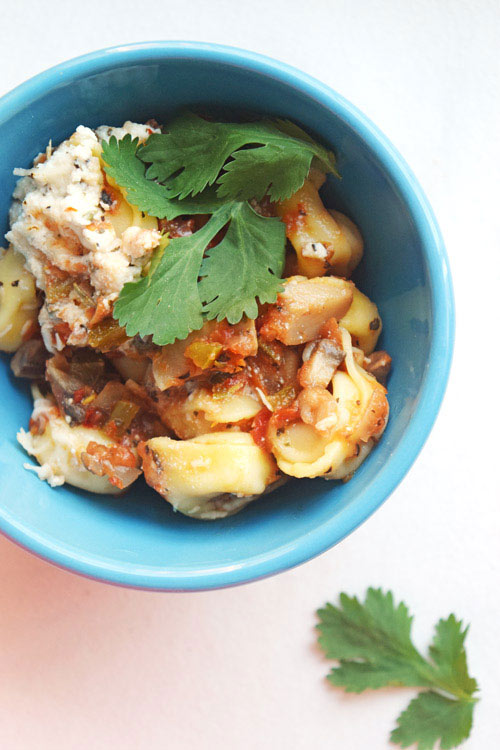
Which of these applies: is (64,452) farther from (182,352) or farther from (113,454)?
(182,352)

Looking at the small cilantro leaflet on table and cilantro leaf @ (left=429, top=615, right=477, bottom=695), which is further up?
the small cilantro leaflet on table

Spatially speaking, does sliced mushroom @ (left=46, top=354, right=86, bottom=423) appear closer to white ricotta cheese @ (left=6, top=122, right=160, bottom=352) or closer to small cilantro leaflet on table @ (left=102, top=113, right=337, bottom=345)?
white ricotta cheese @ (left=6, top=122, right=160, bottom=352)

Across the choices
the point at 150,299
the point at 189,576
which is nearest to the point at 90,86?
the point at 150,299

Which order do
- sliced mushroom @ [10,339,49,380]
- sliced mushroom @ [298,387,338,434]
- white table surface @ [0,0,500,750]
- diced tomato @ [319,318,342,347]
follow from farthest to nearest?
white table surface @ [0,0,500,750] < sliced mushroom @ [10,339,49,380] < diced tomato @ [319,318,342,347] < sliced mushroom @ [298,387,338,434]

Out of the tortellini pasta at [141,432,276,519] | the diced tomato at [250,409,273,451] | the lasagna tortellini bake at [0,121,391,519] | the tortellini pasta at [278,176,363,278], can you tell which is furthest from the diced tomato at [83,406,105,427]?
the tortellini pasta at [278,176,363,278]

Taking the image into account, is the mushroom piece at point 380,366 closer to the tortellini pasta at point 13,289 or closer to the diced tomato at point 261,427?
the diced tomato at point 261,427

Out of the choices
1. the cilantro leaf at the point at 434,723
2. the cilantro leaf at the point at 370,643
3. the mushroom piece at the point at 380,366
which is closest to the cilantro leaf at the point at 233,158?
the mushroom piece at the point at 380,366

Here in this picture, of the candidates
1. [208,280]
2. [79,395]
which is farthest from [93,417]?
[208,280]

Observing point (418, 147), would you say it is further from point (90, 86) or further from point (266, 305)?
point (90, 86)

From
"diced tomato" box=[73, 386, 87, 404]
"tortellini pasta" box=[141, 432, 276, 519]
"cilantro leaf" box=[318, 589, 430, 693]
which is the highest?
"tortellini pasta" box=[141, 432, 276, 519]
